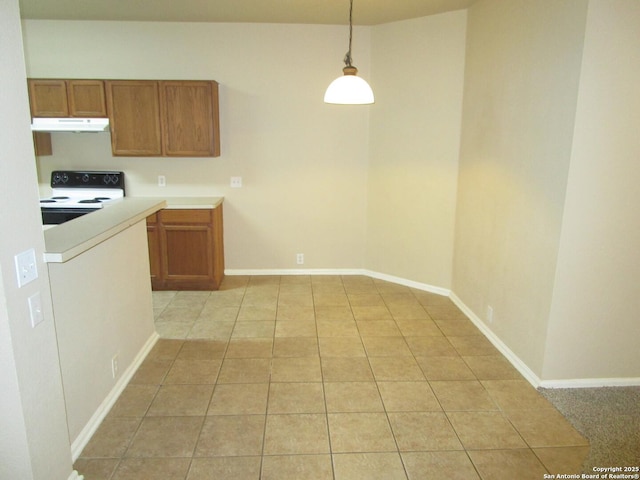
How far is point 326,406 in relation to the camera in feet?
9.41

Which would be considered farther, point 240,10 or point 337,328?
point 240,10

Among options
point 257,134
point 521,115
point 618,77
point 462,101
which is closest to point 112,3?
point 257,134

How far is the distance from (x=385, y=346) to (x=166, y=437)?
1829 mm

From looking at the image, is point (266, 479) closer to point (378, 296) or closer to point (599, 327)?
point (599, 327)

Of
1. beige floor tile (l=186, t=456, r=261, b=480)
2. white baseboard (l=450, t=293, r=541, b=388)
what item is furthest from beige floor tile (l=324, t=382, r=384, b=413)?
white baseboard (l=450, t=293, r=541, b=388)

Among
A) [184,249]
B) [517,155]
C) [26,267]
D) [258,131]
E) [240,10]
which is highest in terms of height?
[240,10]

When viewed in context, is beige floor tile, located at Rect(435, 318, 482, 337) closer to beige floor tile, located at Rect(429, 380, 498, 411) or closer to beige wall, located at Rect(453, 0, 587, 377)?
beige wall, located at Rect(453, 0, 587, 377)

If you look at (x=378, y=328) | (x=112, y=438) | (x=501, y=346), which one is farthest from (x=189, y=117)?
(x=501, y=346)

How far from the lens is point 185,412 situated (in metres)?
2.79

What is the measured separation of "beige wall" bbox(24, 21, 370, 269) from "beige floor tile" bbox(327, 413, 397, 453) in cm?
291

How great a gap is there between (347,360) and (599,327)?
175 centimetres

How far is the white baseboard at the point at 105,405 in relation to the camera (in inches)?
95.5

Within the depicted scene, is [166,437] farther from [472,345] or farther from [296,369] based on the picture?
[472,345]

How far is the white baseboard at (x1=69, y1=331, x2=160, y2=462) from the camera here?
243cm
